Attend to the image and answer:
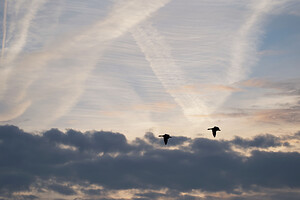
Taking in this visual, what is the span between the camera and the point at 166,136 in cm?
7744

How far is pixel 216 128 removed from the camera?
77562 millimetres

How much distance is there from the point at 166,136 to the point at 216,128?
16886 millimetres
